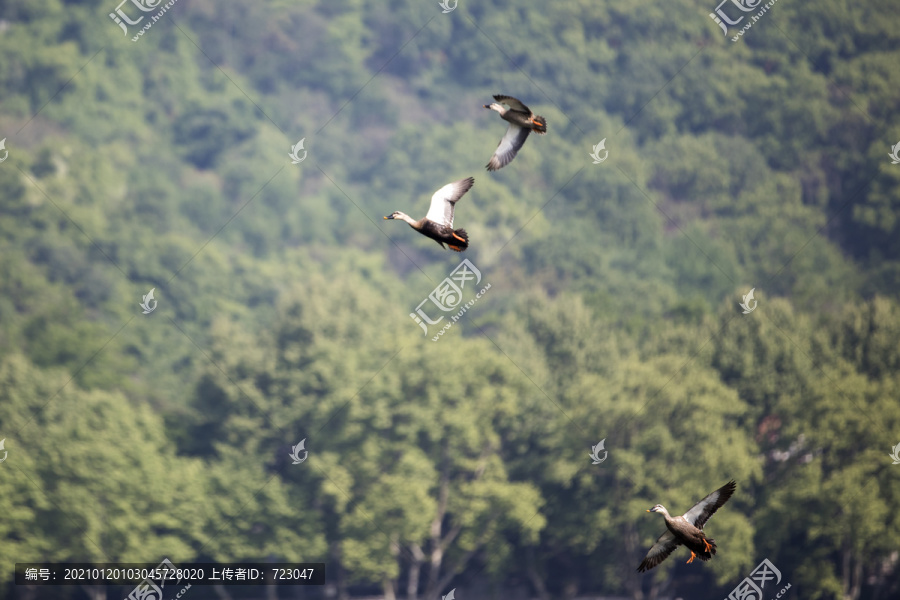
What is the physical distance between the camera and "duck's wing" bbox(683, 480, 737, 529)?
29719 millimetres

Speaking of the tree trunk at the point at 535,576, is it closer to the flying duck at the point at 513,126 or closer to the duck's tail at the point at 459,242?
the flying duck at the point at 513,126

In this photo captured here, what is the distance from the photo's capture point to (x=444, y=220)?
31.2 meters

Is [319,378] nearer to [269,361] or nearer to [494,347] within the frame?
[269,361]

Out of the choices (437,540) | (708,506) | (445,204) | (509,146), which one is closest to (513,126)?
(509,146)

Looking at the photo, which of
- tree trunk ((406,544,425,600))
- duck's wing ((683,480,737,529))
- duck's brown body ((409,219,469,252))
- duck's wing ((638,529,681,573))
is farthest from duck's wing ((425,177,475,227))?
tree trunk ((406,544,425,600))

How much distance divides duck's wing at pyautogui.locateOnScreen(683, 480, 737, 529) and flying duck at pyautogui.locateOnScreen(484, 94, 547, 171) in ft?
31.1

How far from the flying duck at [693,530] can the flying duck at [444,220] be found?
27.2 ft

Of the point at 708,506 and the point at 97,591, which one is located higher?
the point at 708,506

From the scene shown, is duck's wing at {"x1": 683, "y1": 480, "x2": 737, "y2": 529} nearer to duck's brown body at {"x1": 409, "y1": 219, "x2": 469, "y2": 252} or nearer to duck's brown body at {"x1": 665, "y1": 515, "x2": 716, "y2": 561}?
duck's brown body at {"x1": 665, "y1": 515, "x2": 716, "y2": 561}

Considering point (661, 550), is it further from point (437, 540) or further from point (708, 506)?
point (437, 540)

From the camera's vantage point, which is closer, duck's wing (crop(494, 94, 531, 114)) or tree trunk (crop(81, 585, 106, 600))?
duck's wing (crop(494, 94, 531, 114))

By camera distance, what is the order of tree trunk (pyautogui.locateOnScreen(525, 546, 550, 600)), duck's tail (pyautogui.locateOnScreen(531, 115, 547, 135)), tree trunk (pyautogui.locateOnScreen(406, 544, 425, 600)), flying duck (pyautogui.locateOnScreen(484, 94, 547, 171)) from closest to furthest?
1. flying duck (pyautogui.locateOnScreen(484, 94, 547, 171))
2. duck's tail (pyautogui.locateOnScreen(531, 115, 547, 135))
3. tree trunk (pyautogui.locateOnScreen(406, 544, 425, 600))
4. tree trunk (pyautogui.locateOnScreen(525, 546, 550, 600))

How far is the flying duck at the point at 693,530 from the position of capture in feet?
97.9

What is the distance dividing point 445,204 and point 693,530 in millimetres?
9995
